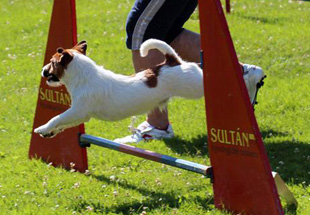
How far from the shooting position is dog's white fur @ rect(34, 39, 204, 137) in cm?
454

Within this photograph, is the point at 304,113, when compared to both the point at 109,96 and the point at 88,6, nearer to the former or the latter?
the point at 109,96

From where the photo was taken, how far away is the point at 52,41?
5.41 metres

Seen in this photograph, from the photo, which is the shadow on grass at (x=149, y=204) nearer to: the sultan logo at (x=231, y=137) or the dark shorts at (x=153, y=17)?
the sultan logo at (x=231, y=137)

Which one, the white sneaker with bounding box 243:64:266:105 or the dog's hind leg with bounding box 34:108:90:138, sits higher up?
the white sneaker with bounding box 243:64:266:105

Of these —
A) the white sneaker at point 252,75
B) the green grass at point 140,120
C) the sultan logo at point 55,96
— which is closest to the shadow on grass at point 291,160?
the green grass at point 140,120

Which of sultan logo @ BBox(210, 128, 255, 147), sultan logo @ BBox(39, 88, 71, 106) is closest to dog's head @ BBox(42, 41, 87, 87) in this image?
sultan logo @ BBox(39, 88, 71, 106)

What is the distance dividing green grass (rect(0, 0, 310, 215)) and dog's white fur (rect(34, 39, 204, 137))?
1.72 feet

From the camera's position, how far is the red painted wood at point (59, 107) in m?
5.24

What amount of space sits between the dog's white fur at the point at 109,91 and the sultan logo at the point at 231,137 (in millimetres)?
538

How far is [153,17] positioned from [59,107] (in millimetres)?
993

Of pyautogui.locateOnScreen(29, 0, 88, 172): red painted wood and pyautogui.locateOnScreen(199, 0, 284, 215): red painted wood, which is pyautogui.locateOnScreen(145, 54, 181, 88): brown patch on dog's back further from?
pyautogui.locateOnScreen(29, 0, 88, 172): red painted wood

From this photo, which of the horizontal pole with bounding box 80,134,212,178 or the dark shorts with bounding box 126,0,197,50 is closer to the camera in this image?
the horizontal pole with bounding box 80,134,212,178

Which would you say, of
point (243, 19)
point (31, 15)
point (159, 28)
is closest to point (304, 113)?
point (159, 28)

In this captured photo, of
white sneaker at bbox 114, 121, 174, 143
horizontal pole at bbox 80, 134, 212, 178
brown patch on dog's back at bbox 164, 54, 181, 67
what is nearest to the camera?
horizontal pole at bbox 80, 134, 212, 178
